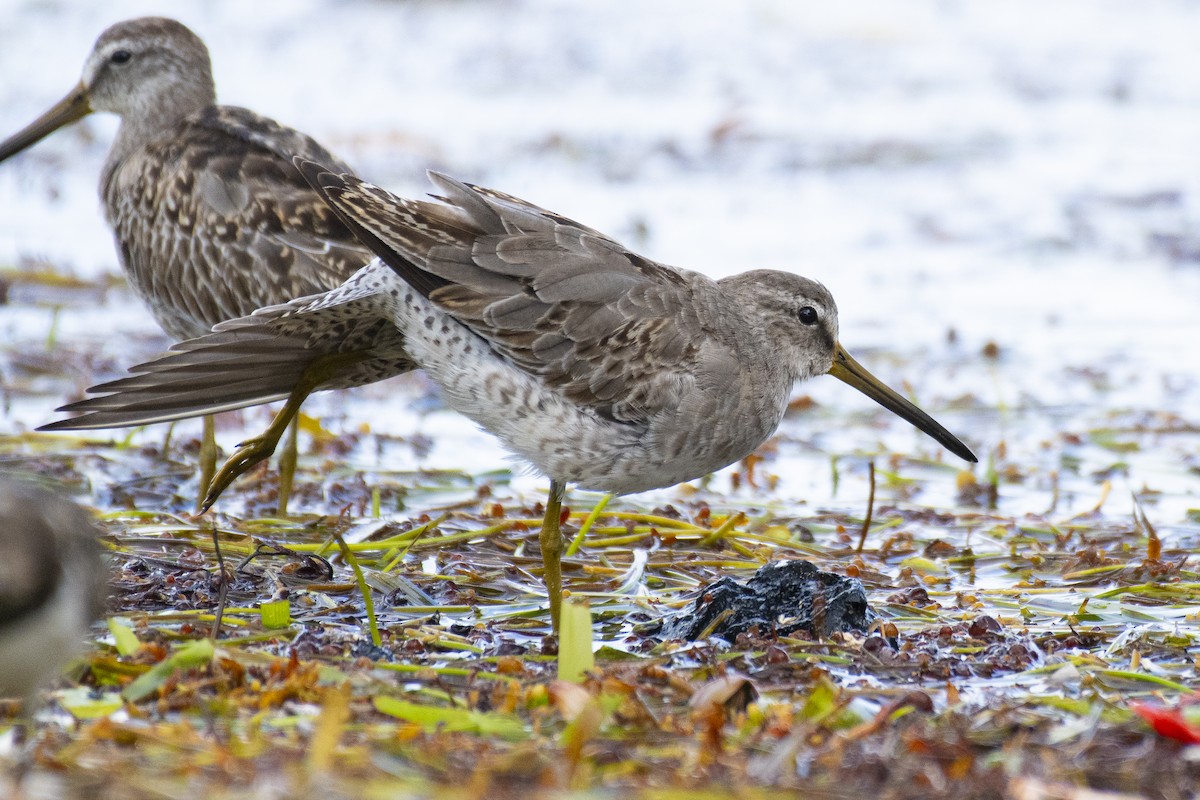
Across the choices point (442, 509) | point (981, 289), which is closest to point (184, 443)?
point (442, 509)

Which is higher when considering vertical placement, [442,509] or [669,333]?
[669,333]

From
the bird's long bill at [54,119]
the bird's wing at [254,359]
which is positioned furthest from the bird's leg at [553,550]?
the bird's long bill at [54,119]

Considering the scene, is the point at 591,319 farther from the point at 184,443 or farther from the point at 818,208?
the point at 818,208

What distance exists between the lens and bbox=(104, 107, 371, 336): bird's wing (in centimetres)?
504

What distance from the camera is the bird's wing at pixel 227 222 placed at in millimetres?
5035

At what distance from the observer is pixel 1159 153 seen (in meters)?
10.6

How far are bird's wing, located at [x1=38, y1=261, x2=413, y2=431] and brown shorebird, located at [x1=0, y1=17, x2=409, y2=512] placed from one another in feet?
0.20

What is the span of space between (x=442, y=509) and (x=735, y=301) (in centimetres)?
131

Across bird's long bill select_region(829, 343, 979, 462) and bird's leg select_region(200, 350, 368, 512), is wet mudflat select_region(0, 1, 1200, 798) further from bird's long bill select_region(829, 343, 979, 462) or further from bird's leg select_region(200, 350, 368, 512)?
bird's long bill select_region(829, 343, 979, 462)

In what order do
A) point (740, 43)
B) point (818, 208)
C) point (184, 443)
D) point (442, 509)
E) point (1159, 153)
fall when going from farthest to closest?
point (740, 43), point (1159, 153), point (818, 208), point (184, 443), point (442, 509)

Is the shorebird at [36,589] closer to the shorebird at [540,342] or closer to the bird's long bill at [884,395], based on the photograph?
the shorebird at [540,342]

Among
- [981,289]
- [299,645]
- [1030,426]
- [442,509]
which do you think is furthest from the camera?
[981,289]

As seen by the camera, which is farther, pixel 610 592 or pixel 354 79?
pixel 354 79

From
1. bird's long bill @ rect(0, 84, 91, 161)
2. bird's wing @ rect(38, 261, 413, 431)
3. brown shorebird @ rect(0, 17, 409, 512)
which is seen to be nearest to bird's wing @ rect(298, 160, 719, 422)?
bird's wing @ rect(38, 261, 413, 431)
